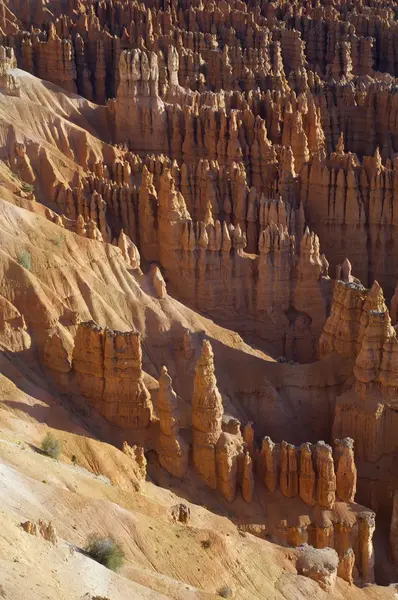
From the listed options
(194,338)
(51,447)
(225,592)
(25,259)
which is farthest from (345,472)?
(25,259)

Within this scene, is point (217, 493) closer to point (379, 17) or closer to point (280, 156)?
point (280, 156)

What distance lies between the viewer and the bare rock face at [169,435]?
111 ft

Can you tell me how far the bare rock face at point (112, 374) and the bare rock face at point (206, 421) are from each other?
4.81 ft

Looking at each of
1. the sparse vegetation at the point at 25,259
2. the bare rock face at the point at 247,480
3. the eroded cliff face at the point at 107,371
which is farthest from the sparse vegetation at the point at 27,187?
the bare rock face at the point at 247,480

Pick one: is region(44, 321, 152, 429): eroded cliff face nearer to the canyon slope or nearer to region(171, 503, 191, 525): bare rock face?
the canyon slope

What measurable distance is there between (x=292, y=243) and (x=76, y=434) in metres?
17.7

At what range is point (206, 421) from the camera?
34.4m

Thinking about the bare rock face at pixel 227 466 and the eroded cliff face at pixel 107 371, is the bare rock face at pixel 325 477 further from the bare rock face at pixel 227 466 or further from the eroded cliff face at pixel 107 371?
the eroded cliff face at pixel 107 371

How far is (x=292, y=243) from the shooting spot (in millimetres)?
47000

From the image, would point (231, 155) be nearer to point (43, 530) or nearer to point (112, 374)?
point (112, 374)

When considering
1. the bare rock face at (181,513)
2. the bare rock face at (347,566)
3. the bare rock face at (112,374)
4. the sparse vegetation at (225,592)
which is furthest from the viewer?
the bare rock face at (112,374)

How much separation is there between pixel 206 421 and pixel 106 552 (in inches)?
431

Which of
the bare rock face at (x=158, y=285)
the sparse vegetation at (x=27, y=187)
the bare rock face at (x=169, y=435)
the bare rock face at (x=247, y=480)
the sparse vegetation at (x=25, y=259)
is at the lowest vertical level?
the bare rock face at (x=247, y=480)

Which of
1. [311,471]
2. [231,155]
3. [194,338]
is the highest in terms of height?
[231,155]
